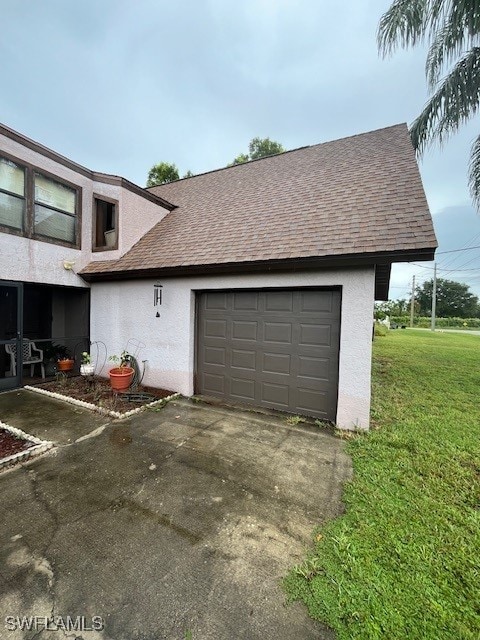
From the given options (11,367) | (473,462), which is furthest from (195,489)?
(11,367)

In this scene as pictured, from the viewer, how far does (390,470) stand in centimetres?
333

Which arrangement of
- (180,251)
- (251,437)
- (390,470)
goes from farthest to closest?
(180,251) → (251,437) → (390,470)

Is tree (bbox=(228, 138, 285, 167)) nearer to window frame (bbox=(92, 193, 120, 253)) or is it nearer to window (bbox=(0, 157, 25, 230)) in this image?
window frame (bbox=(92, 193, 120, 253))

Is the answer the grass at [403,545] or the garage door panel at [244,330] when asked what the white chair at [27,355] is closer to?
the garage door panel at [244,330]

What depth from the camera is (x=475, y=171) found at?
7961 millimetres

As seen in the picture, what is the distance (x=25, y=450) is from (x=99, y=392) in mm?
2445

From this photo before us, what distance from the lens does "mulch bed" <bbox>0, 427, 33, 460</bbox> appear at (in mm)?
3623

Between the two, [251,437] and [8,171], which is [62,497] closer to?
[251,437]

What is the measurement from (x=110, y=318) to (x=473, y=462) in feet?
25.6

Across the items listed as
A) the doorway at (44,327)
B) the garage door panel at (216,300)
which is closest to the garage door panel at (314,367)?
the garage door panel at (216,300)

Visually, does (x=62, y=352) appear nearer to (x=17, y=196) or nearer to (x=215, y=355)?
(x=17, y=196)

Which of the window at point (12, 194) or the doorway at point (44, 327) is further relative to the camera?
the doorway at point (44, 327)

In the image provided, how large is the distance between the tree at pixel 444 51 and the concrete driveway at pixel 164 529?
9.79m

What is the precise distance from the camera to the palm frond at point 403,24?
708cm
